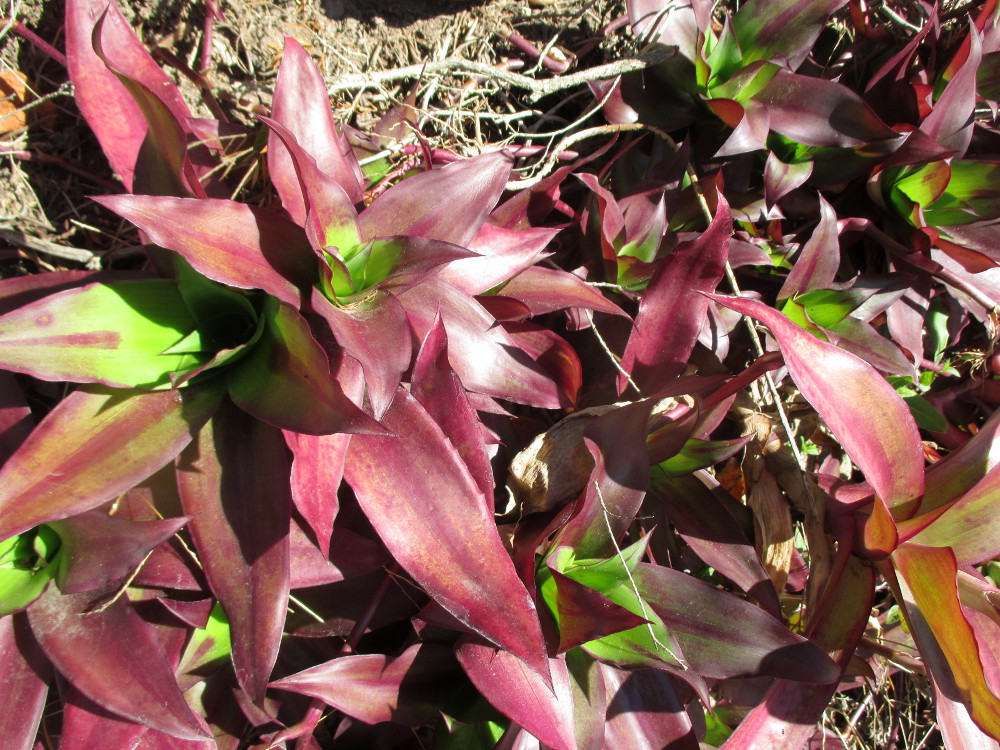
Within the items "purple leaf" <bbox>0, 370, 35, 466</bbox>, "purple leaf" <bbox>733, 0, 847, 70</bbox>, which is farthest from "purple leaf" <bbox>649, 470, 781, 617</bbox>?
"purple leaf" <bbox>0, 370, 35, 466</bbox>

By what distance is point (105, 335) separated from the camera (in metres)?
0.88

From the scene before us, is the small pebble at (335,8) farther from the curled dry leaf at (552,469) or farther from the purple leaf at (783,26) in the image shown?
the curled dry leaf at (552,469)

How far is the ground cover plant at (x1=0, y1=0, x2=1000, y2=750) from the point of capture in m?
0.88

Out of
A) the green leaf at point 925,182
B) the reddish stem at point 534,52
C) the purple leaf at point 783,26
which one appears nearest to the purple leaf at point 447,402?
the reddish stem at point 534,52

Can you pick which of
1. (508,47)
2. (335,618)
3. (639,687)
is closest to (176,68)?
(508,47)

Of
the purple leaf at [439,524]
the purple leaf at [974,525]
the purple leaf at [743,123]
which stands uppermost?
the purple leaf at [743,123]

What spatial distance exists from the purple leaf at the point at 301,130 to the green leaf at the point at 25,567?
0.58m

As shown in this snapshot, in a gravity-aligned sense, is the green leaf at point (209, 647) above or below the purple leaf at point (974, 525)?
below

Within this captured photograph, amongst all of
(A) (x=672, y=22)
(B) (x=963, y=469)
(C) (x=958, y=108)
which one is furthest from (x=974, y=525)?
(A) (x=672, y=22)

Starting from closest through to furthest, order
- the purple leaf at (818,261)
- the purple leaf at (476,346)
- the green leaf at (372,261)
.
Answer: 1. the green leaf at (372,261)
2. the purple leaf at (476,346)
3. the purple leaf at (818,261)

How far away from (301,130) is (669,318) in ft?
2.25

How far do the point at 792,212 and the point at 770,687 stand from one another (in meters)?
1.01

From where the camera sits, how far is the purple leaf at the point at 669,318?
1196mm

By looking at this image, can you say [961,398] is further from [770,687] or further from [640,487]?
[640,487]
